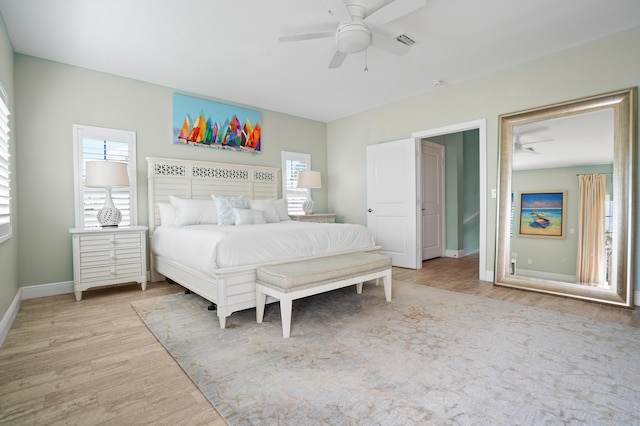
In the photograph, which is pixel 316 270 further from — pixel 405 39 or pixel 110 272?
pixel 110 272

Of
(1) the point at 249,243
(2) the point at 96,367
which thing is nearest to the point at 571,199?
(1) the point at 249,243

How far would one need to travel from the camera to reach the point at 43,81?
12.0ft

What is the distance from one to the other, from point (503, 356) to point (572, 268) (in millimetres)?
2066

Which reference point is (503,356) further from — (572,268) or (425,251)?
(425,251)

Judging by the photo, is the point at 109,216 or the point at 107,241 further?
the point at 109,216

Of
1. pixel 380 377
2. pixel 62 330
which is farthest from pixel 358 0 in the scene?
pixel 62 330

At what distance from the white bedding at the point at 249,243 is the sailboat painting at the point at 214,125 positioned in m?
1.54

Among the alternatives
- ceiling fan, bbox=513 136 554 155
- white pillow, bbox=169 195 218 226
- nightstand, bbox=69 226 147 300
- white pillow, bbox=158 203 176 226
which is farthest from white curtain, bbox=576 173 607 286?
nightstand, bbox=69 226 147 300

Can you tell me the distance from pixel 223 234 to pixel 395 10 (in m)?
2.20

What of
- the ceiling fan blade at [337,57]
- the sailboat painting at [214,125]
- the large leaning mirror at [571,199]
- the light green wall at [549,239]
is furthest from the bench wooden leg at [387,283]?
the sailboat painting at [214,125]

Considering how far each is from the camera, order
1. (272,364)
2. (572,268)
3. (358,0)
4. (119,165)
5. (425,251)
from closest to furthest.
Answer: (272,364) → (358,0) → (572,268) → (119,165) → (425,251)

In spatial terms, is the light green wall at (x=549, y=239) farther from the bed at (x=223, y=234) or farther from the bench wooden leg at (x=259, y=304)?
the bench wooden leg at (x=259, y=304)

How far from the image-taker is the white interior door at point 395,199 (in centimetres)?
499

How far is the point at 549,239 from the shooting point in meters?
3.62
